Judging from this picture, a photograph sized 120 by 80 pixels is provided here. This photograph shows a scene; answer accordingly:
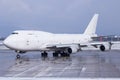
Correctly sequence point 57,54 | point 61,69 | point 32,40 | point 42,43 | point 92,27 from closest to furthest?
point 61,69
point 32,40
point 42,43
point 57,54
point 92,27

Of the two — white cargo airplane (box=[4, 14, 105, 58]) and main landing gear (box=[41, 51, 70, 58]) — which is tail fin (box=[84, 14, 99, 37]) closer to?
white cargo airplane (box=[4, 14, 105, 58])

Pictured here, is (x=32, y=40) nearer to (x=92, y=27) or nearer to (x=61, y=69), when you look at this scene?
(x=92, y=27)

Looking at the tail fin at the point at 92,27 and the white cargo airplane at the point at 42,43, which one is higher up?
the tail fin at the point at 92,27

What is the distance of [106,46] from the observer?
161 feet

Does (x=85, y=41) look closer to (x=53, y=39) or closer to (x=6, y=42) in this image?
(x=53, y=39)

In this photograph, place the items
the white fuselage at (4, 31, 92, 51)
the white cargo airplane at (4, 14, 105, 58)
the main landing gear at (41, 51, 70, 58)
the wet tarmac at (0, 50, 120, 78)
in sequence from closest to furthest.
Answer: the wet tarmac at (0, 50, 120, 78), the white fuselage at (4, 31, 92, 51), the white cargo airplane at (4, 14, 105, 58), the main landing gear at (41, 51, 70, 58)

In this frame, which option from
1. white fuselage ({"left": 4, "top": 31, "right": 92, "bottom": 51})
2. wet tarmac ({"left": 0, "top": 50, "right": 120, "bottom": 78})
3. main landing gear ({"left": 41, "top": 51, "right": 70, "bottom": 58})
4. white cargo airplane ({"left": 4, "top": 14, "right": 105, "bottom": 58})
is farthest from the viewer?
main landing gear ({"left": 41, "top": 51, "right": 70, "bottom": 58})

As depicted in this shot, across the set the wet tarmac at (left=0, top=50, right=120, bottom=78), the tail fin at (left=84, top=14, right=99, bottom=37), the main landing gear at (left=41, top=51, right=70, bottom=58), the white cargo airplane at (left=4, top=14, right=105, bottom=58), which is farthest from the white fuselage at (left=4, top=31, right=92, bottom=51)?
the wet tarmac at (left=0, top=50, right=120, bottom=78)

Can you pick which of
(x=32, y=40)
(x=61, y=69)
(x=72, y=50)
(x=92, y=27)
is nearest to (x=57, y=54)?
(x=72, y=50)

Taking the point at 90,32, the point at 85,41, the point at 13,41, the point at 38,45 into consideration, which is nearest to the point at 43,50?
the point at 38,45

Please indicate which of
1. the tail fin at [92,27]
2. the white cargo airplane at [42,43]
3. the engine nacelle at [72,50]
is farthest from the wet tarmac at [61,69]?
the tail fin at [92,27]

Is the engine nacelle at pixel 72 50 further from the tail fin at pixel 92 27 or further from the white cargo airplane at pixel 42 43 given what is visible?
the tail fin at pixel 92 27

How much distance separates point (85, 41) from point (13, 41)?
1255 cm

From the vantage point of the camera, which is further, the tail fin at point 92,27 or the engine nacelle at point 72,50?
the tail fin at point 92,27
